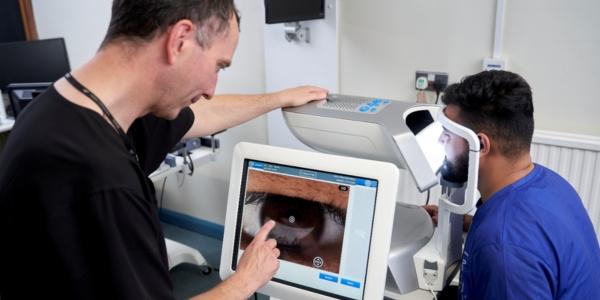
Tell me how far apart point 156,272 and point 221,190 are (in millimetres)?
2159

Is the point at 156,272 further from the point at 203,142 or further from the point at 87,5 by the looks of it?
the point at 87,5

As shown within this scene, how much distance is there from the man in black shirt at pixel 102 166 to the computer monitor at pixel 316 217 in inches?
12.1

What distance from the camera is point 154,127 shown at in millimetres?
1289

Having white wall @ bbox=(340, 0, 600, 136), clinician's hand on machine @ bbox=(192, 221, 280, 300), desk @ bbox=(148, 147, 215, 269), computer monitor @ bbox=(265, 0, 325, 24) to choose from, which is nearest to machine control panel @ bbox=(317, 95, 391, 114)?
clinician's hand on machine @ bbox=(192, 221, 280, 300)

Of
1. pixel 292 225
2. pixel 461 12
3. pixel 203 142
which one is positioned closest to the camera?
pixel 292 225

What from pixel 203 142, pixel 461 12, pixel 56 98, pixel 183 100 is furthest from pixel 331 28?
pixel 56 98

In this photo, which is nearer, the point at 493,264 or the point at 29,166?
the point at 29,166

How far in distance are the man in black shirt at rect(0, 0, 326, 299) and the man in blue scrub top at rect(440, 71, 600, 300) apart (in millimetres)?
599

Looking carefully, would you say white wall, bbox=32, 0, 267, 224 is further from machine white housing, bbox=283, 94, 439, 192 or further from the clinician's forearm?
machine white housing, bbox=283, 94, 439, 192

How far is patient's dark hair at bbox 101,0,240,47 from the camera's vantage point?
84 cm

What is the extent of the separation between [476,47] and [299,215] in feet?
4.49

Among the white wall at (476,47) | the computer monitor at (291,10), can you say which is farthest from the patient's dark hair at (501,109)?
the computer monitor at (291,10)

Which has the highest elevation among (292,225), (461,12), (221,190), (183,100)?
(461,12)

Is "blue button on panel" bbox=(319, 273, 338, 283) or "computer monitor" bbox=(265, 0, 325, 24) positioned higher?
"computer monitor" bbox=(265, 0, 325, 24)
